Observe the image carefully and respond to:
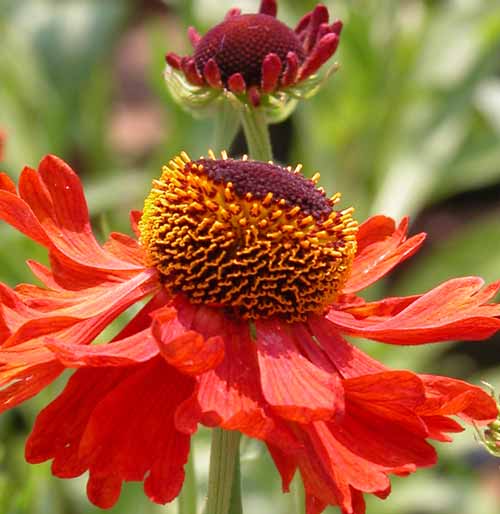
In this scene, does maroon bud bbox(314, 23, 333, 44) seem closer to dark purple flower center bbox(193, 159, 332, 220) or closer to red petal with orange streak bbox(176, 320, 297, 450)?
dark purple flower center bbox(193, 159, 332, 220)

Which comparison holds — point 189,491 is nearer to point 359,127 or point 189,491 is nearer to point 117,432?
point 117,432

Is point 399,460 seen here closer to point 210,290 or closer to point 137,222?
point 210,290

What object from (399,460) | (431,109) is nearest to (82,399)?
(399,460)

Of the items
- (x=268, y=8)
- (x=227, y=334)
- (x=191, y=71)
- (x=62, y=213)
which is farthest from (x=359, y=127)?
(x=227, y=334)

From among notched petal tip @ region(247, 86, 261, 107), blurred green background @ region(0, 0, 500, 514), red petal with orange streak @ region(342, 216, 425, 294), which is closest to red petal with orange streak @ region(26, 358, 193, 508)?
red petal with orange streak @ region(342, 216, 425, 294)

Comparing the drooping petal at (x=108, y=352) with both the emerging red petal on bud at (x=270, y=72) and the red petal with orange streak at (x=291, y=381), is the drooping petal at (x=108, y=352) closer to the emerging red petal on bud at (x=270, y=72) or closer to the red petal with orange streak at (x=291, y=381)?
the red petal with orange streak at (x=291, y=381)

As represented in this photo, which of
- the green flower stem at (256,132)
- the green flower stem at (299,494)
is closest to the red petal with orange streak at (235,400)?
the green flower stem at (299,494)
